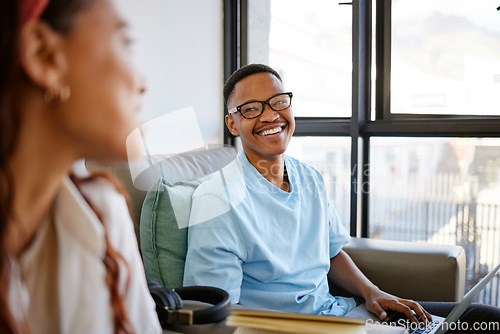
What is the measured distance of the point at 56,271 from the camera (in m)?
0.45

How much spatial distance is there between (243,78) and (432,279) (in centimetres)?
90

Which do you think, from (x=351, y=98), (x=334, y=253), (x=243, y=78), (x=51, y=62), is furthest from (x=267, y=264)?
(x=351, y=98)

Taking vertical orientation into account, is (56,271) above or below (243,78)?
below

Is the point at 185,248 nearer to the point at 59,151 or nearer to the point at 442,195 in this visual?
the point at 59,151

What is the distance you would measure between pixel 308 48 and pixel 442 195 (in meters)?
1.07

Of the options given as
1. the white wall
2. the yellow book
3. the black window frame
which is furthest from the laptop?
the white wall

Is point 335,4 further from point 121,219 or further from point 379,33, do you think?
point 121,219

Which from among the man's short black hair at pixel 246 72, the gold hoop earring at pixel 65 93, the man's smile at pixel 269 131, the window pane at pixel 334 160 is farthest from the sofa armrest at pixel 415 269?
the gold hoop earring at pixel 65 93

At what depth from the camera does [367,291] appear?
1.44 m

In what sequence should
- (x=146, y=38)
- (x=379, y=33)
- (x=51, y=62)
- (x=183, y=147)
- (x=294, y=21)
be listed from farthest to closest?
(x=294, y=21)
(x=379, y=33)
(x=146, y=38)
(x=183, y=147)
(x=51, y=62)

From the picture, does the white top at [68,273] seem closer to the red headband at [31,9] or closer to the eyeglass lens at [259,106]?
the red headband at [31,9]

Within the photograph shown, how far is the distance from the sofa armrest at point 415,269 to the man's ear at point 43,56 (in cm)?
140

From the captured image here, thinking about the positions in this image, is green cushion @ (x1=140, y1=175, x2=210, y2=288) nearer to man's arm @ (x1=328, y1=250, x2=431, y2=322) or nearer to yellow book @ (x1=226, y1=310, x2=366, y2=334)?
man's arm @ (x1=328, y1=250, x2=431, y2=322)

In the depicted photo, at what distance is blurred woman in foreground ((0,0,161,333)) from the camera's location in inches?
14.5
